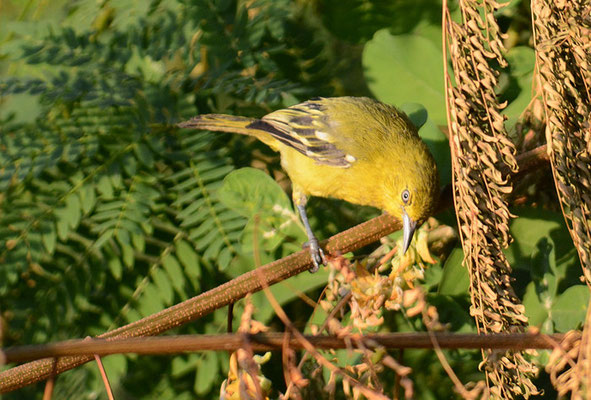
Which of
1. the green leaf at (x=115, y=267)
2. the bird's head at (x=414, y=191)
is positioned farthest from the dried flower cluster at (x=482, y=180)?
the green leaf at (x=115, y=267)

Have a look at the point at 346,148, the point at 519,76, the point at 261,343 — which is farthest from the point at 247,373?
the point at 346,148

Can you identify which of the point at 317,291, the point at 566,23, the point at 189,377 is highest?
the point at 566,23

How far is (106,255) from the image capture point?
195 centimetres

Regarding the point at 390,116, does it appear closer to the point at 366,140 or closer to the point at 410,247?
the point at 366,140

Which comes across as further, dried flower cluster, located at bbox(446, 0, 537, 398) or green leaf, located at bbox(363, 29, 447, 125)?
green leaf, located at bbox(363, 29, 447, 125)

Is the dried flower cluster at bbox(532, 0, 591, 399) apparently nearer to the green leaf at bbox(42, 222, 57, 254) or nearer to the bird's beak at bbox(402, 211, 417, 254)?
the bird's beak at bbox(402, 211, 417, 254)

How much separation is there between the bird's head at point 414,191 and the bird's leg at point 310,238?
21 centimetres

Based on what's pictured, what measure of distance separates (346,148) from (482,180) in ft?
3.48

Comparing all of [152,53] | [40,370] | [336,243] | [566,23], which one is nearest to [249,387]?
[40,370]

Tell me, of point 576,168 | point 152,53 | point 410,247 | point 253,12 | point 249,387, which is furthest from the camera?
point 253,12

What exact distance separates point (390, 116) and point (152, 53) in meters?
0.75

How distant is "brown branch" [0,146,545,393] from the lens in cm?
131

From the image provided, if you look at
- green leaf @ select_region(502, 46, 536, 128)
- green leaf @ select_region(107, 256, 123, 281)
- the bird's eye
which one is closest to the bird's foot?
the bird's eye

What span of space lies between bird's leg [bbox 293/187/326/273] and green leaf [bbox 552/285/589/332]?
0.58m
